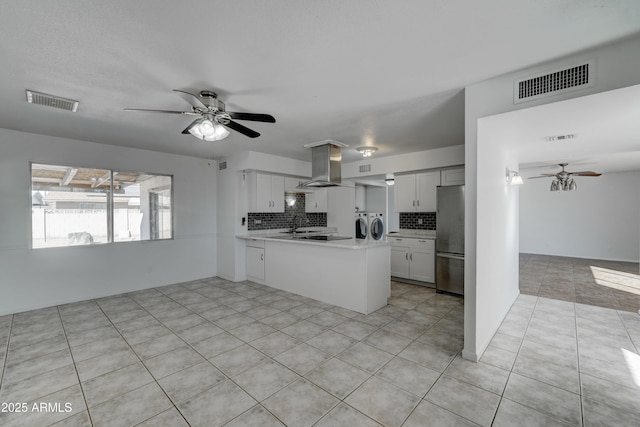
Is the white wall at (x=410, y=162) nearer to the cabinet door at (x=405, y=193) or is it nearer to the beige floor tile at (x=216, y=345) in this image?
the cabinet door at (x=405, y=193)

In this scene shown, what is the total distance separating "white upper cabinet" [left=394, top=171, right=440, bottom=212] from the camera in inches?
198

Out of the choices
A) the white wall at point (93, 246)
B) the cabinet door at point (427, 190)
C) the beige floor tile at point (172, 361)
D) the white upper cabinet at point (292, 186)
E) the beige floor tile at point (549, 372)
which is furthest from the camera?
the white upper cabinet at point (292, 186)

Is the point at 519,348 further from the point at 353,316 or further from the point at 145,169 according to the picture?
the point at 145,169

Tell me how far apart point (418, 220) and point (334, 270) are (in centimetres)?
268

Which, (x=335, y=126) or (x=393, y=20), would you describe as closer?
(x=393, y=20)

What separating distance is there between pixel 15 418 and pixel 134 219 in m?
3.56

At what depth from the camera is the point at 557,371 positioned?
2.31 meters

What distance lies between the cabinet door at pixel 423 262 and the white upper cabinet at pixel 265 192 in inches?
114

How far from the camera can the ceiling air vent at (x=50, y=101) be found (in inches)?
100

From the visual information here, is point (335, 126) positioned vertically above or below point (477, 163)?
above

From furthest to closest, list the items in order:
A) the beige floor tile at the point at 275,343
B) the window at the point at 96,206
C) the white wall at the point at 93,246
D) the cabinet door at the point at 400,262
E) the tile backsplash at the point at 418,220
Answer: the tile backsplash at the point at 418,220 → the cabinet door at the point at 400,262 → the window at the point at 96,206 → the white wall at the point at 93,246 → the beige floor tile at the point at 275,343

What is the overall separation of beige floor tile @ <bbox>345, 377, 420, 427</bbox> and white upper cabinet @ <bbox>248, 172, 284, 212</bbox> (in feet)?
12.9

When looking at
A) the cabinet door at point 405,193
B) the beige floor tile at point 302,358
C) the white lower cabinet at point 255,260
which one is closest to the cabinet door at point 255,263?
the white lower cabinet at point 255,260

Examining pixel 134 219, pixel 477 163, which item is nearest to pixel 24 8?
pixel 477 163
